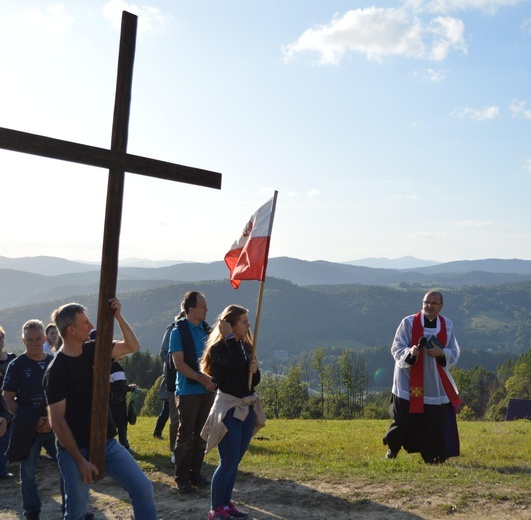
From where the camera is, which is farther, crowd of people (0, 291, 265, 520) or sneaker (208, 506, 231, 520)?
sneaker (208, 506, 231, 520)

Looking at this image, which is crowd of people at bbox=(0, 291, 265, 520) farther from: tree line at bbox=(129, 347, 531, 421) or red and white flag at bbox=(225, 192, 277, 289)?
tree line at bbox=(129, 347, 531, 421)

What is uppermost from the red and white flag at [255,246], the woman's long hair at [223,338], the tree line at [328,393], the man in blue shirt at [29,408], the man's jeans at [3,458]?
the red and white flag at [255,246]

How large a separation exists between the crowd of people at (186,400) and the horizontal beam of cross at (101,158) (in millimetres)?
1078

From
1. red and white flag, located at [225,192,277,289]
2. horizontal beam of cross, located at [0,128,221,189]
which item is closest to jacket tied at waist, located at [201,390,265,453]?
red and white flag, located at [225,192,277,289]

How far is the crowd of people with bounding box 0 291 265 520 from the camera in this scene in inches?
171

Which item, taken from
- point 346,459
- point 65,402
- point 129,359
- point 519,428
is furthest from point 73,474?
point 129,359

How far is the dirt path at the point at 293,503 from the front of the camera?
19.2 ft

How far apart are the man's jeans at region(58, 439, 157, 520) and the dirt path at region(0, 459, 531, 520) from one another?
188 centimetres

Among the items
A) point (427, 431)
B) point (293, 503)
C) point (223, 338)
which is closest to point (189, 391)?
point (223, 338)

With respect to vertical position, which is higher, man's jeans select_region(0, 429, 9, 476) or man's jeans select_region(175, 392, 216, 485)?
man's jeans select_region(175, 392, 216, 485)

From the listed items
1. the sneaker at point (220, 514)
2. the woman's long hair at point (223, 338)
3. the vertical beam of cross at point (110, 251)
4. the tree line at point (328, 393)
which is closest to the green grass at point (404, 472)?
the sneaker at point (220, 514)

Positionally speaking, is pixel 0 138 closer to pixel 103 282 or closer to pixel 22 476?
pixel 103 282

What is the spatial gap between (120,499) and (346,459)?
3266mm

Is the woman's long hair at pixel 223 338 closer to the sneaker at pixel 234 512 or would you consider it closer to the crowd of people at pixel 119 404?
the crowd of people at pixel 119 404
